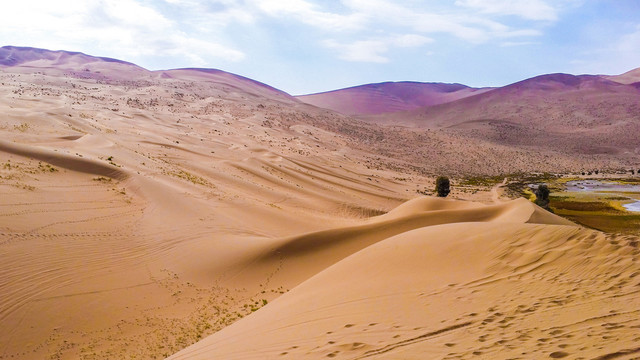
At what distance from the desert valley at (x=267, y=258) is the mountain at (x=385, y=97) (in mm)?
90562

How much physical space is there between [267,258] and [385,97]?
422 feet

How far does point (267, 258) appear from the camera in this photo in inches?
503

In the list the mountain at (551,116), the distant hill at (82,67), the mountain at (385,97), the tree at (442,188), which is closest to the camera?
the tree at (442,188)

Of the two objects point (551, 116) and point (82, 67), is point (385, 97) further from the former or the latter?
point (82, 67)

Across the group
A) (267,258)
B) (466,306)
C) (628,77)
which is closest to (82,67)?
(267,258)

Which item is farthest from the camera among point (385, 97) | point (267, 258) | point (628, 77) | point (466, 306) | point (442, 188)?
point (628, 77)

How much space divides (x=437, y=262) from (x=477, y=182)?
3982 cm

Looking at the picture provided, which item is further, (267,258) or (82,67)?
(82,67)

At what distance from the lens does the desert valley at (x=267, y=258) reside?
5.33m

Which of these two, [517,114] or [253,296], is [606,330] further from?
[517,114]

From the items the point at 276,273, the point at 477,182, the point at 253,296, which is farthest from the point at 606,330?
the point at 477,182

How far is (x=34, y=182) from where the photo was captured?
565 inches

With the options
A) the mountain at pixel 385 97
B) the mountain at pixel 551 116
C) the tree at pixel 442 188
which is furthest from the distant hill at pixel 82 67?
the tree at pixel 442 188

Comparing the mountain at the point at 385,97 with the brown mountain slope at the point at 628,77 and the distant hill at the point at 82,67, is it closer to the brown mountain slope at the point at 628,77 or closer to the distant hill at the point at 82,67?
the distant hill at the point at 82,67
